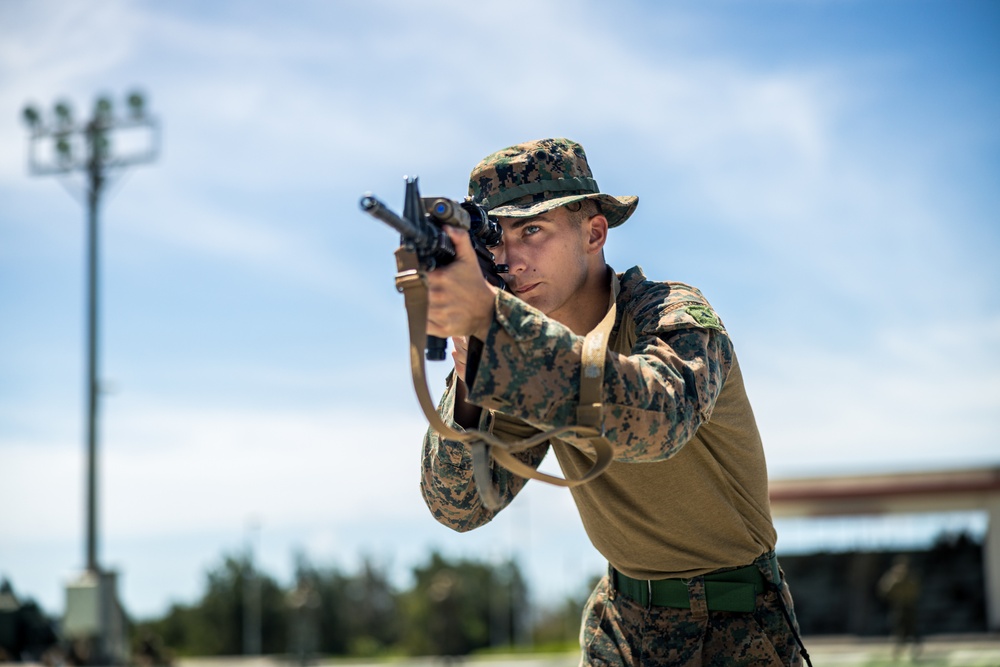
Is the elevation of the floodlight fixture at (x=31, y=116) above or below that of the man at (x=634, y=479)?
above

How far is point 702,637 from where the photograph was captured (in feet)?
10.7

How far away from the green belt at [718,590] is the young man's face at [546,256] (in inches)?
35.8

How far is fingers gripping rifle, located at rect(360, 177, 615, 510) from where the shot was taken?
7.89 ft

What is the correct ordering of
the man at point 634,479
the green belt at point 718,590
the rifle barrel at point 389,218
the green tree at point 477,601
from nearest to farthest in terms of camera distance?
1. the rifle barrel at point 389,218
2. the man at point 634,479
3. the green belt at point 718,590
4. the green tree at point 477,601

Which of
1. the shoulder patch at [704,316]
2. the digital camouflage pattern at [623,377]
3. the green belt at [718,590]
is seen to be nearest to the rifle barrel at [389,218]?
the digital camouflage pattern at [623,377]

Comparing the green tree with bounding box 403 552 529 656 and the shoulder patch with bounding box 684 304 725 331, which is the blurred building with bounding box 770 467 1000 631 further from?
the shoulder patch with bounding box 684 304 725 331

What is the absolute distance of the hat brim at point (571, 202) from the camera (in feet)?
9.98

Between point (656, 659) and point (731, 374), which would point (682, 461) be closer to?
point (731, 374)

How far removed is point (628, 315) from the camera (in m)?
3.17

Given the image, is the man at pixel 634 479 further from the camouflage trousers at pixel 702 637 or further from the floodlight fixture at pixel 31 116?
the floodlight fixture at pixel 31 116

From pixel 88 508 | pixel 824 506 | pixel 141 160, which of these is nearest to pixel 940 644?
pixel 824 506

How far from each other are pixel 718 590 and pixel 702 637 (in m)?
0.15

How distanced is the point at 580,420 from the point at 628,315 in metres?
0.81

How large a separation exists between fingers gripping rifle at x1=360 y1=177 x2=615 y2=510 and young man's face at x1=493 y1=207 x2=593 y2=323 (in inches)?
18.6
